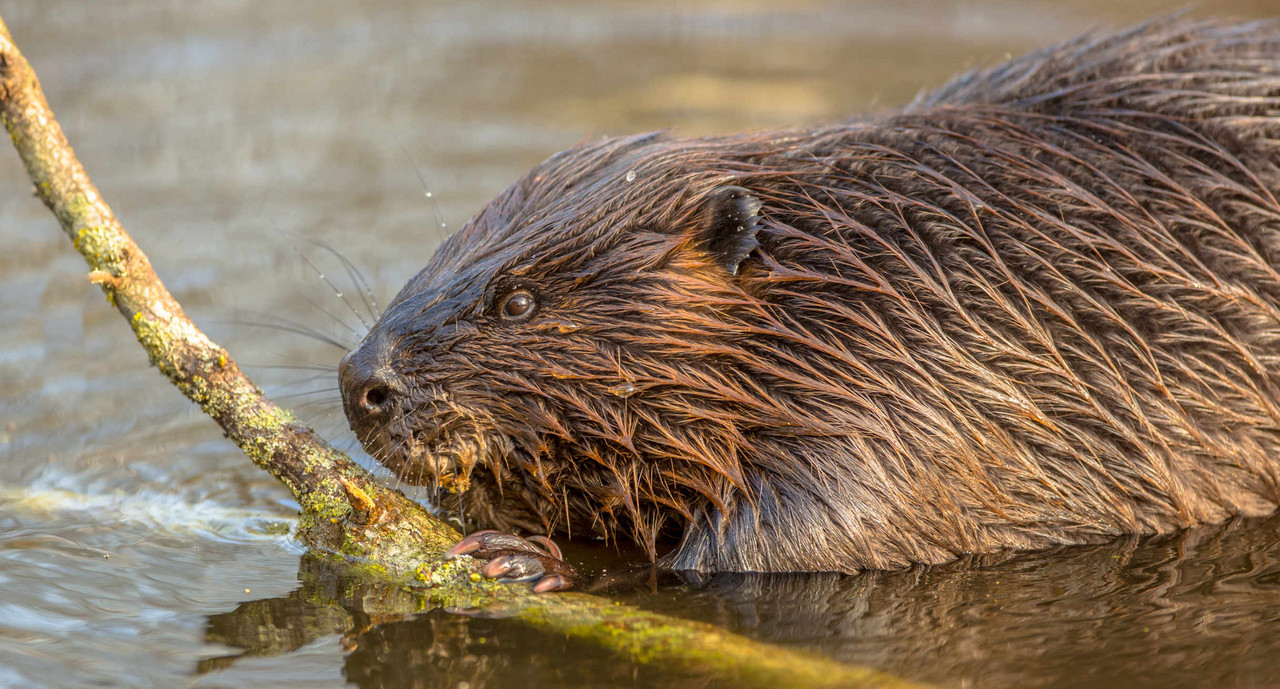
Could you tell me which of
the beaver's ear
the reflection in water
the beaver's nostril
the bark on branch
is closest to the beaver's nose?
the beaver's nostril

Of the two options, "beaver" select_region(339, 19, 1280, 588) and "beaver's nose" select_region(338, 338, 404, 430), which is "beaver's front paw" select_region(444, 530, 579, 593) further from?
"beaver's nose" select_region(338, 338, 404, 430)

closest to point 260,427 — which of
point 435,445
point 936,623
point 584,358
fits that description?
point 435,445

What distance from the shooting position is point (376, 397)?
338 cm

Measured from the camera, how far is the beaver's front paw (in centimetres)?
332

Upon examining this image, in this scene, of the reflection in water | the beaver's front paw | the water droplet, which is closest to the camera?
the reflection in water

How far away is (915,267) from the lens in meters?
3.56

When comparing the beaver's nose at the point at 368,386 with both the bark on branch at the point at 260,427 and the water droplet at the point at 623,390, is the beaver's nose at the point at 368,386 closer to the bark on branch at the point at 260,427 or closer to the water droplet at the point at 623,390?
the bark on branch at the point at 260,427

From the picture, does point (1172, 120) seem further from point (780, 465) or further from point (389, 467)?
point (389, 467)

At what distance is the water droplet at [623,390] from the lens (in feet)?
11.3

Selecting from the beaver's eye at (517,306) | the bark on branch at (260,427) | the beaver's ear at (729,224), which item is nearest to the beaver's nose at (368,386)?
the bark on branch at (260,427)

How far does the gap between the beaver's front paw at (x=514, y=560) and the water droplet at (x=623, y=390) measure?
409mm

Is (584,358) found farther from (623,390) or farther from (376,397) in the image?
(376,397)

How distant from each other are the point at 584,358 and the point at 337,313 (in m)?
2.58

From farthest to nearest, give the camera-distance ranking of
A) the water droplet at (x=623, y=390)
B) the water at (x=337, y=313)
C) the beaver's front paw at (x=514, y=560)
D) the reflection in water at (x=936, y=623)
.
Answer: the water droplet at (x=623, y=390)
the beaver's front paw at (x=514, y=560)
the water at (x=337, y=313)
the reflection in water at (x=936, y=623)
